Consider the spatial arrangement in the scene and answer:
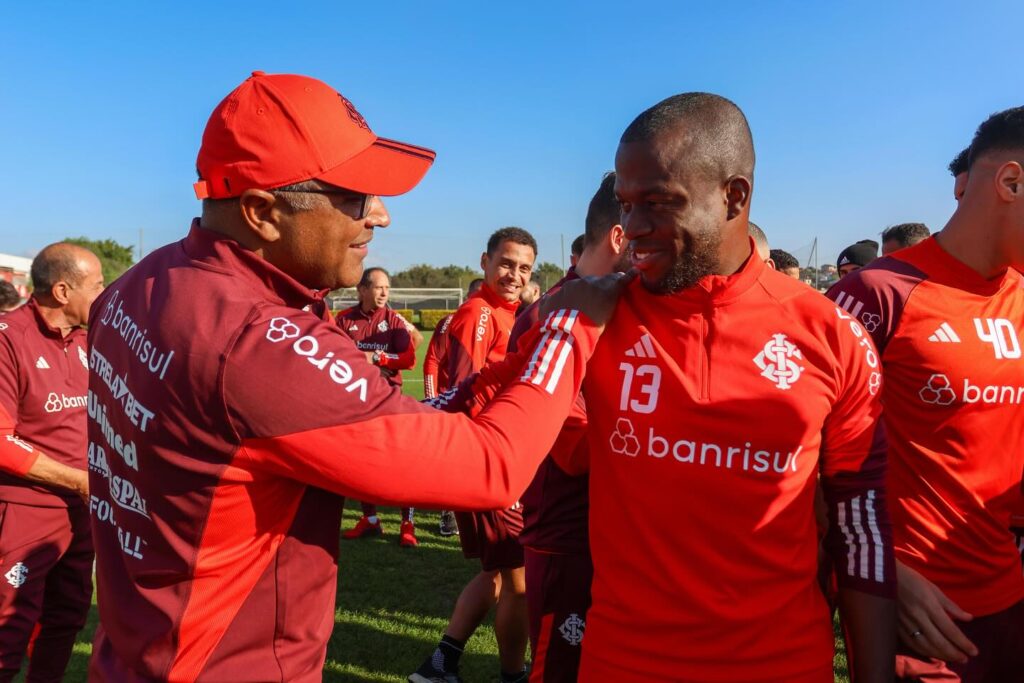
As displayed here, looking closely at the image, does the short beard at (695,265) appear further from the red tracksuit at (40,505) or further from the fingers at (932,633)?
the red tracksuit at (40,505)

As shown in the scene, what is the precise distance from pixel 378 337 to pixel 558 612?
6420mm

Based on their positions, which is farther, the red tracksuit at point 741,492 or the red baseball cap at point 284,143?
the red tracksuit at point 741,492

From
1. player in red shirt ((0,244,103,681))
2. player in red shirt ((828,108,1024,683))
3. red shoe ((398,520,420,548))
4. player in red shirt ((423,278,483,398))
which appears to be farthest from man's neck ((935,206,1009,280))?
red shoe ((398,520,420,548))

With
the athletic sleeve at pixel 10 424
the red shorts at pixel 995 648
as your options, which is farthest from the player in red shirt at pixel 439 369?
the red shorts at pixel 995 648

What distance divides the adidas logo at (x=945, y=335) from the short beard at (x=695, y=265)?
0.99 m

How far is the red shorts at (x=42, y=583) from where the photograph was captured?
13.7 ft

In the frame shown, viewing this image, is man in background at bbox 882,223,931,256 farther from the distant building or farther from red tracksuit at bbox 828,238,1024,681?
the distant building

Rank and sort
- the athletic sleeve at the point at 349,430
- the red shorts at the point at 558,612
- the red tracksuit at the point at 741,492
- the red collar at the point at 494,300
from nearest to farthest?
the athletic sleeve at the point at 349,430, the red tracksuit at the point at 741,492, the red shorts at the point at 558,612, the red collar at the point at 494,300

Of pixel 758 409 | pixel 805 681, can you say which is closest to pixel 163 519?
pixel 758 409

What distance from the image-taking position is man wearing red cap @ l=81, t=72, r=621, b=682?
1.60m

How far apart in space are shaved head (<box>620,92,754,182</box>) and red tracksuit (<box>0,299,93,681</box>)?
153 inches

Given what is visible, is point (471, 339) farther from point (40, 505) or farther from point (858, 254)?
point (858, 254)

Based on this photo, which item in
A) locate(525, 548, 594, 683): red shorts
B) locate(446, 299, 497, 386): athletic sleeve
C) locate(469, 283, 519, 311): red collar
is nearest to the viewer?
locate(525, 548, 594, 683): red shorts

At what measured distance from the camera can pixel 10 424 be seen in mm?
4086
